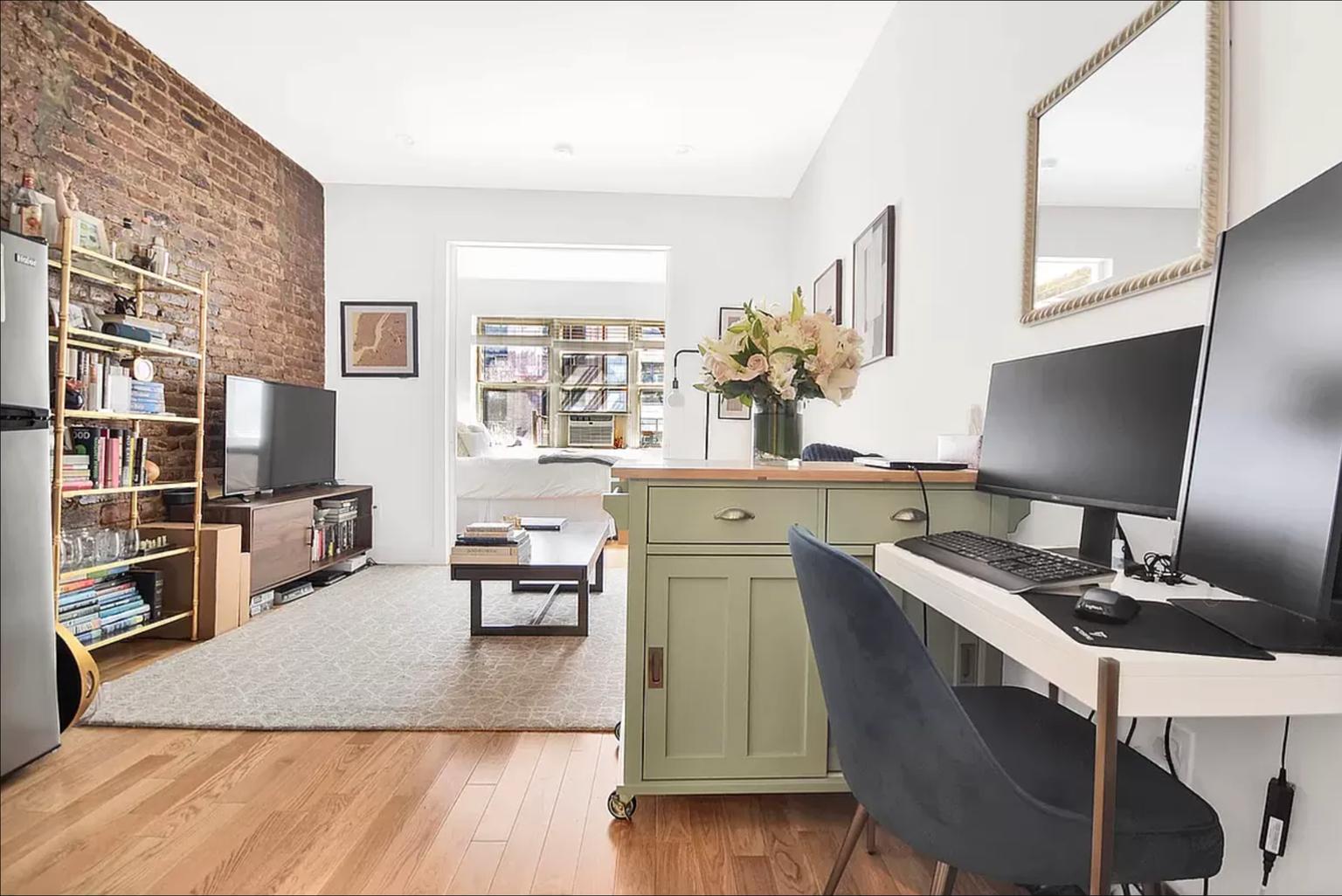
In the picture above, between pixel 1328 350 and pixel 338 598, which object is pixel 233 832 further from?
pixel 338 598

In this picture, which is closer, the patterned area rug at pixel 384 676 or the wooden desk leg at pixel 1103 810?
the wooden desk leg at pixel 1103 810

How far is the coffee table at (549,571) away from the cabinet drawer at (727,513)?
1146mm

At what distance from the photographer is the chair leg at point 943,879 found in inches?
35.7

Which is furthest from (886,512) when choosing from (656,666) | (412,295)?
(412,295)

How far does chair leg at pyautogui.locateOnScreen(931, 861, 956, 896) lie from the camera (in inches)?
35.7

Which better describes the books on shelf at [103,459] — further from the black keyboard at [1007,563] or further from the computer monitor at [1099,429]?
the computer monitor at [1099,429]

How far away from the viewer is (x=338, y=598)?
3314mm

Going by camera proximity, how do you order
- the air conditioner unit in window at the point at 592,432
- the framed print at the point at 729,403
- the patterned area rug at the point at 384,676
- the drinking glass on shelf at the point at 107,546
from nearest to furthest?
the patterned area rug at the point at 384,676 → the drinking glass on shelf at the point at 107,546 → the framed print at the point at 729,403 → the air conditioner unit in window at the point at 592,432

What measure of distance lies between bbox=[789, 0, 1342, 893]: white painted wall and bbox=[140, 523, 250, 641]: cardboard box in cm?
273

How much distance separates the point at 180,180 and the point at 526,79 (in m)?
1.61

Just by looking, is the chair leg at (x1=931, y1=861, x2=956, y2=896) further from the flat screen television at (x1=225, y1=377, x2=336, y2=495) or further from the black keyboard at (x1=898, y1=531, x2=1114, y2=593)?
the flat screen television at (x1=225, y1=377, x2=336, y2=495)

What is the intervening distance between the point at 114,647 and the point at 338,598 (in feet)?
3.03

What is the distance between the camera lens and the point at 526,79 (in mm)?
2959

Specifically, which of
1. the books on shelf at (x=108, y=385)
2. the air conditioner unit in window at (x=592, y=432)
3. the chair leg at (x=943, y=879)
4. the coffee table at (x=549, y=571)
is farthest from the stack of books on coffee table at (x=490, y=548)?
the air conditioner unit in window at (x=592, y=432)
